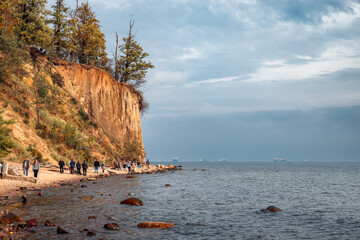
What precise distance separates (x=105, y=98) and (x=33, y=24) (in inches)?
748

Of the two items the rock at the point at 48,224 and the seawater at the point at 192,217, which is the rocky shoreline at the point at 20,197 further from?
the seawater at the point at 192,217

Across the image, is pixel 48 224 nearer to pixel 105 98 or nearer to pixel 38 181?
pixel 38 181

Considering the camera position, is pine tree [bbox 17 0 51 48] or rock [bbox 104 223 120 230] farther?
pine tree [bbox 17 0 51 48]

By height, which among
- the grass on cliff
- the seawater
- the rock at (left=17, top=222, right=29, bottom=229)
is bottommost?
the seawater

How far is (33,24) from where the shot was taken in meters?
45.9

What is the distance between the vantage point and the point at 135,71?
6762 cm

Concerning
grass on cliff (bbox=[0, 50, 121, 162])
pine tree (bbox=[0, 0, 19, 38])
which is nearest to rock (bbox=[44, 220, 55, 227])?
grass on cliff (bbox=[0, 50, 121, 162])

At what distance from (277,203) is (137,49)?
50450 mm

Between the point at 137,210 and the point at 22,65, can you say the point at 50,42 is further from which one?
the point at 137,210

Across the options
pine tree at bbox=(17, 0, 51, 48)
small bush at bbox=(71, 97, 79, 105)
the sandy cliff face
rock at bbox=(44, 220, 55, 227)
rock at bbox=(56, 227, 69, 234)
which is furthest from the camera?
the sandy cliff face

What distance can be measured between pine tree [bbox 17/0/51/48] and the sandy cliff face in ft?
24.3

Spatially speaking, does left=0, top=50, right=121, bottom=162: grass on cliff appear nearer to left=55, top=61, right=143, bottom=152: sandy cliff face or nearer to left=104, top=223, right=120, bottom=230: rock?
left=55, top=61, right=143, bottom=152: sandy cliff face

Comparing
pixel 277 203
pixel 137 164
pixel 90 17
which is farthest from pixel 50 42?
pixel 277 203

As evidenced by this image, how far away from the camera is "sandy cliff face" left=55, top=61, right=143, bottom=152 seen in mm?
55534
